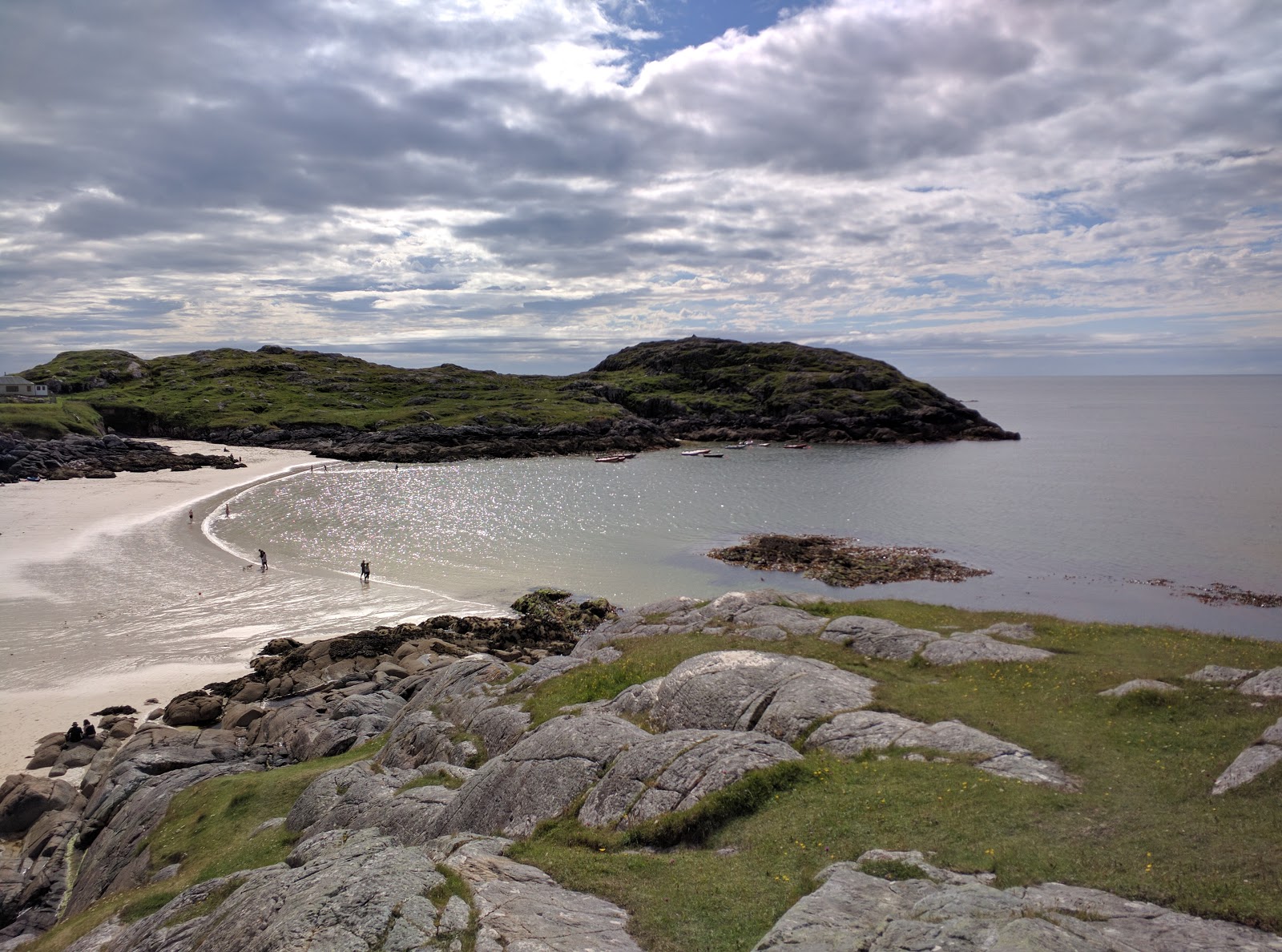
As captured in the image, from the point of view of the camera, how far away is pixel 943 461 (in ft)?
457

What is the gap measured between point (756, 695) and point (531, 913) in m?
10.3

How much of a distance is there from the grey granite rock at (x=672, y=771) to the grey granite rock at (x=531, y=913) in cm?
285

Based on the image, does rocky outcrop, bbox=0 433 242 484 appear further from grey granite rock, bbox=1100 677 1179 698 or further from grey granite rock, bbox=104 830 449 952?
grey granite rock, bbox=1100 677 1179 698

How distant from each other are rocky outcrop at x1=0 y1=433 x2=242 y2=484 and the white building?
53.7m

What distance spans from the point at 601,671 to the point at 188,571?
167 ft

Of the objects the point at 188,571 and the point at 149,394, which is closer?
the point at 188,571

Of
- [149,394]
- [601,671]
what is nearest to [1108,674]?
[601,671]

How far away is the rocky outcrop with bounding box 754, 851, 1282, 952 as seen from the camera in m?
10.2

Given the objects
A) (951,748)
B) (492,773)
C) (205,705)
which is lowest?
(205,705)

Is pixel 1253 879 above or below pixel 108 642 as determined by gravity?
above

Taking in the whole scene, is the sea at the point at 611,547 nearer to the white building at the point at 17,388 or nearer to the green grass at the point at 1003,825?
the green grass at the point at 1003,825

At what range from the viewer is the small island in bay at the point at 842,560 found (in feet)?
208

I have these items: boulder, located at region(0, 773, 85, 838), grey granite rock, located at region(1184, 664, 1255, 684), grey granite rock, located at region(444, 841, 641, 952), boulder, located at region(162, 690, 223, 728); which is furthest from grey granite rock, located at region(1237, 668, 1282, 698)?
boulder, located at region(162, 690, 223, 728)

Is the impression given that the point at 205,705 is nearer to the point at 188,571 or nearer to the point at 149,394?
the point at 188,571
